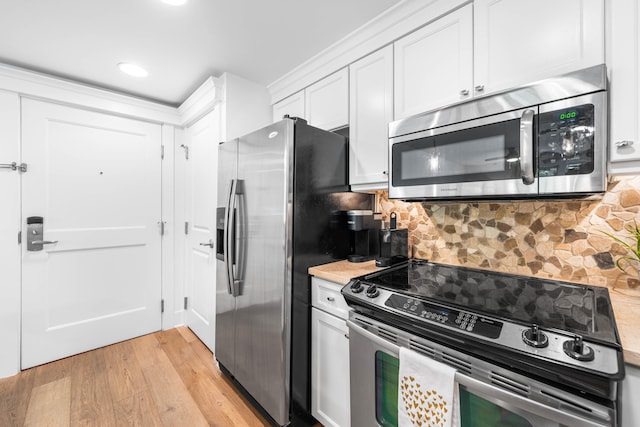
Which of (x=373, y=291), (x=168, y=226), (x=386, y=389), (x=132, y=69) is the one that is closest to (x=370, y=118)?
(x=373, y=291)

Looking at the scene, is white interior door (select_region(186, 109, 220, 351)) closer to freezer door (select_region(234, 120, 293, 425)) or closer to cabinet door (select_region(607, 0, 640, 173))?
freezer door (select_region(234, 120, 293, 425))

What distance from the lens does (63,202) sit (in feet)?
7.89

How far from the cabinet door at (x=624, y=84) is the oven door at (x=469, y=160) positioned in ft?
0.76

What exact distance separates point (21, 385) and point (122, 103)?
7.93 ft

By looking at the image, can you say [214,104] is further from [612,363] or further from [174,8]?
[612,363]

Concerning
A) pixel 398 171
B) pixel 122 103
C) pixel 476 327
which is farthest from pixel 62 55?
pixel 476 327

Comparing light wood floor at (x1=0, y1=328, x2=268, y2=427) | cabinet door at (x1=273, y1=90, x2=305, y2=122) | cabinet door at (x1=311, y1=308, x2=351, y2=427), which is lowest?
light wood floor at (x1=0, y1=328, x2=268, y2=427)

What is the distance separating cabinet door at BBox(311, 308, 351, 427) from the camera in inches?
55.8

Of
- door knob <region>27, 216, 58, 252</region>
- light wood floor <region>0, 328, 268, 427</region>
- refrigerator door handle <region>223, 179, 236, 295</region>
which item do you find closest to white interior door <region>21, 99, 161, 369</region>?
door knob <region>27, 216, 58, 252</region>

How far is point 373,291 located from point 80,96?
2986 mm

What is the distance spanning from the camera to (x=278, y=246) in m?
1.57

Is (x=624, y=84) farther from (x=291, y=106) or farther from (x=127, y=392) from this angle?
(x=127, y=392)

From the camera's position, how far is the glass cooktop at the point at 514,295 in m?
0.87

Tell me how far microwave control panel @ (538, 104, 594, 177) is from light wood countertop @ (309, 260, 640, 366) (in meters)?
0.51
